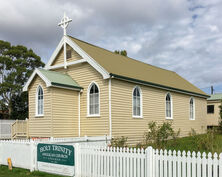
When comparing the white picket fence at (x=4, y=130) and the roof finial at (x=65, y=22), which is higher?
the roof finial at (x=65, y=22)

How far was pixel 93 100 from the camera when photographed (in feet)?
56.0

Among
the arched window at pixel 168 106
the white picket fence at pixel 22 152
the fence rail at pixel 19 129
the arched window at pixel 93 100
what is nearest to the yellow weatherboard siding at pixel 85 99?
the arched window at pixel 93 100

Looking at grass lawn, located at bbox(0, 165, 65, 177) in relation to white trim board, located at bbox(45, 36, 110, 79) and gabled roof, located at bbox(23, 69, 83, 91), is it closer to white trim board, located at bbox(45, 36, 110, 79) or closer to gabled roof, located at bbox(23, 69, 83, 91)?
gabled roof, located at bbox(23, 69, 83, 91)

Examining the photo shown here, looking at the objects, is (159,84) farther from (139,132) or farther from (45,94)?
(45,94)

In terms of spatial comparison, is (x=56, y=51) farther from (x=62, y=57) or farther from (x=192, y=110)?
(x=192, y=110)

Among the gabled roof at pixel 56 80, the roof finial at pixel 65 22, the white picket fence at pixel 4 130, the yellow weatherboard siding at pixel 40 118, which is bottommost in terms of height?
the white picket fence at pixel 4 130

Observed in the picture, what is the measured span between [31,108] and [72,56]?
4456mm

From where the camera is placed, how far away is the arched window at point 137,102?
17984mm

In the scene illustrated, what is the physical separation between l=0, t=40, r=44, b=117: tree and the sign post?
1174 inches

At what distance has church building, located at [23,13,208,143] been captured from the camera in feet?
52.7

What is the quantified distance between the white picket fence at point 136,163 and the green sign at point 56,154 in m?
0.36

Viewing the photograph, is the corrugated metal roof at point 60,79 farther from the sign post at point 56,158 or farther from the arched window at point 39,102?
the sign post at point 56,158

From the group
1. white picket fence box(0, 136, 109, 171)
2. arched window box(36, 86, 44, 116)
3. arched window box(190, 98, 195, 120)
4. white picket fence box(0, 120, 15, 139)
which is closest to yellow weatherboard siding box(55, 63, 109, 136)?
arched window box(36, 86, 44, 116)

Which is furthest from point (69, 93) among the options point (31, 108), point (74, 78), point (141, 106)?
point (141, 106)
